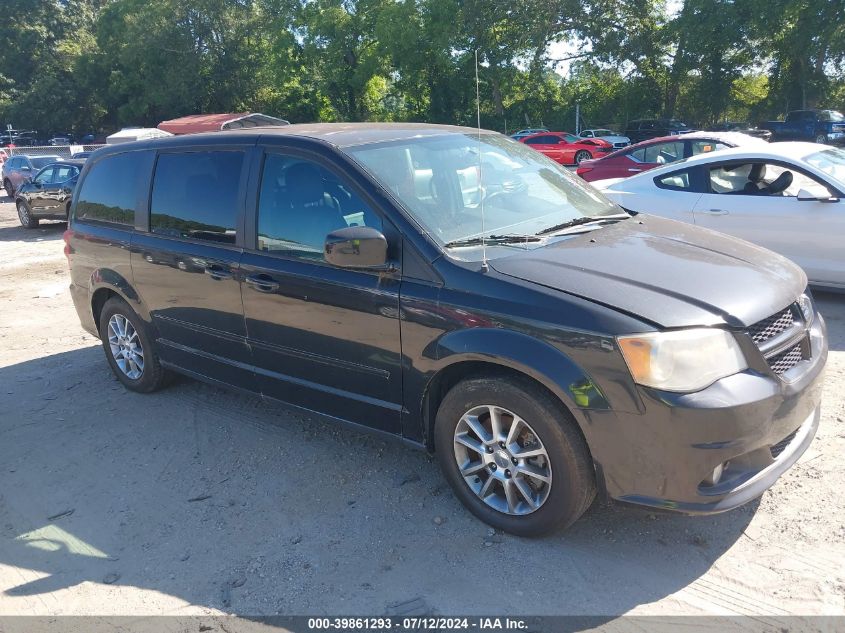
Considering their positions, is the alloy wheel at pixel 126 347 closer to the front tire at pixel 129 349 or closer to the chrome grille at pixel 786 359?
the front tire at pixel 129 349

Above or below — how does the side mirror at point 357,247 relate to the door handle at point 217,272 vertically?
above

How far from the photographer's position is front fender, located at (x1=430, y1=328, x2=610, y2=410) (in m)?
2.88

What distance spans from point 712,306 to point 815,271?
14.3ft

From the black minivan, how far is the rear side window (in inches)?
5.7

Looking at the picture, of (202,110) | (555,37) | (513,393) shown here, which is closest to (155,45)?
(202,110)

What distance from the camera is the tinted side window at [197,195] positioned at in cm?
425

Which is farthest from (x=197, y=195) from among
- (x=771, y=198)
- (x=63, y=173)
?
(x=63, y=173)

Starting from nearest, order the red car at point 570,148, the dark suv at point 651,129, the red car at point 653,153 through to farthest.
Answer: the red car at point 653,153
the red car at point 570,148
the dark suv at point 651,129

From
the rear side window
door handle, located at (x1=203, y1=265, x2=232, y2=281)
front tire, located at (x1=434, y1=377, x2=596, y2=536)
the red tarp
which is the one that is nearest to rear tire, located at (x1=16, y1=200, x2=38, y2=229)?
the red tarp

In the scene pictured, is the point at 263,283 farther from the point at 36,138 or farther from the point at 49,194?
the point at 36,138

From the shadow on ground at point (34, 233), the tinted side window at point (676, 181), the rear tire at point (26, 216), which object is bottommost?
the shadow on ground at point (34, 233)

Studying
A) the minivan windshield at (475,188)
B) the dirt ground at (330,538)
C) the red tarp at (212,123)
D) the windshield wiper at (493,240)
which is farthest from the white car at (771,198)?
the red tarp at (212,123)

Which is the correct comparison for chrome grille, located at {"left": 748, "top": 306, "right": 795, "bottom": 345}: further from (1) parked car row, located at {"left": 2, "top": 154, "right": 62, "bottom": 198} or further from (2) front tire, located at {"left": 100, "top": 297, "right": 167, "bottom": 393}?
(1) parked car row, located at {"left": 2, "top": 154, "right": 62, "bottom": 198}

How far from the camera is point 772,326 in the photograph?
10.1 feet
